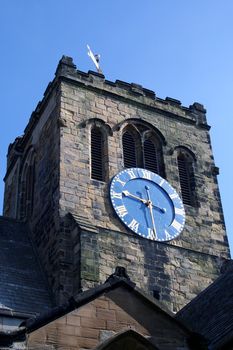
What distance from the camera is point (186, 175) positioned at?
20.1 metres

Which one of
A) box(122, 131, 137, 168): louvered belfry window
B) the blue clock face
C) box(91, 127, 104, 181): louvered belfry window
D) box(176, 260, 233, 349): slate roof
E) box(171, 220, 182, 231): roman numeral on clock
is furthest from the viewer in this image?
box(122, 131, 137, 168): louvered belfry window

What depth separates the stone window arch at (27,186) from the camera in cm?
1983

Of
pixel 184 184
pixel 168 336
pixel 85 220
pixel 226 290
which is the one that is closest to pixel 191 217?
pixel 184 184

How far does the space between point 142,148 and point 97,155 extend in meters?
1.65

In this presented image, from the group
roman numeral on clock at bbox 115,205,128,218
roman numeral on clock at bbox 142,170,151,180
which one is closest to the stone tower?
roman numeral on clock at bbox 115,205,128,218

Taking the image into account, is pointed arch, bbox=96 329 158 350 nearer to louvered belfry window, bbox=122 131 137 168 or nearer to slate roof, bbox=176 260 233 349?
slate roof, bbox=176 260 233 349

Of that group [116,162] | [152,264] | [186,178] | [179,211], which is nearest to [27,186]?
[116,162]

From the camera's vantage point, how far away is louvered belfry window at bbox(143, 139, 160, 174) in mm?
19469

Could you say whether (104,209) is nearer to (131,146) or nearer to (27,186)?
(131,146)

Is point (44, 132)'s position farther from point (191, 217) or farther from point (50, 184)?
point (191, 217)

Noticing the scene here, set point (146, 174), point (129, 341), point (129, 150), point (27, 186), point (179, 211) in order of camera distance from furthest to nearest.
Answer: point (27, 186) → point (129, 150) → point (146, 174) → point (179, 211) → point (129, 341)

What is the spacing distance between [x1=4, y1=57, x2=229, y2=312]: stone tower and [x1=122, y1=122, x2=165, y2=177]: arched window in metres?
0.03

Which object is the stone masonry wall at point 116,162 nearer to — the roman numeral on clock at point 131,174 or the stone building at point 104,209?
the stone building at point 104,209

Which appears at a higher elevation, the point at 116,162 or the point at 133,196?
the point at 116,162
